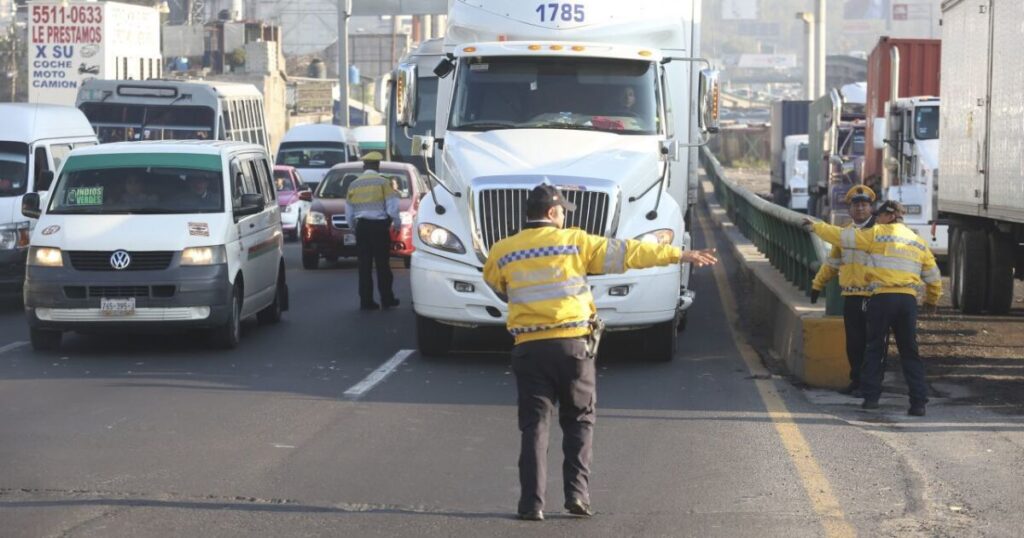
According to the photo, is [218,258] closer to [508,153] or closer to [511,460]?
[508,153]

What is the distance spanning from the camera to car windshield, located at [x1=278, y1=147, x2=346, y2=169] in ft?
131

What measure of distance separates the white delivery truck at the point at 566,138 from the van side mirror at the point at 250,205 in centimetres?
161

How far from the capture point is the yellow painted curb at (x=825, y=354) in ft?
40.9

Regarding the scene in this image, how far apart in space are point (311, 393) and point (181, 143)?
15.5 ft

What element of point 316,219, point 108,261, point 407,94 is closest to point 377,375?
point 108,261

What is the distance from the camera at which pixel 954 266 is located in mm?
18734

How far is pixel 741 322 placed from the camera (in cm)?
1722

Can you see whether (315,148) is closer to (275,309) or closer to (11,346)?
(275,309)

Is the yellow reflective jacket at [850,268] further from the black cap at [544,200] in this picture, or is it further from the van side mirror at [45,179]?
the van side mirror at [45,179]

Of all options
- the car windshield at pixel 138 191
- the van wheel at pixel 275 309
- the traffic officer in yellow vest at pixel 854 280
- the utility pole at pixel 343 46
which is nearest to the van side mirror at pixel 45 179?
the van wheel at pixel 275 309

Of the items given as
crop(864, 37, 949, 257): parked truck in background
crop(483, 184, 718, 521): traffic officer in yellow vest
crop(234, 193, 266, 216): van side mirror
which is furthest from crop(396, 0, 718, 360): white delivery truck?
crop(864, 37, 949, 257): parked truck in background

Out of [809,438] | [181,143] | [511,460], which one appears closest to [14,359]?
[181,143]

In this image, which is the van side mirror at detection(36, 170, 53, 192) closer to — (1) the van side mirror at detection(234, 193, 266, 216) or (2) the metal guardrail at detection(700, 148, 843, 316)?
(1) the van side mirror at detection(234, 193, 266, 216)

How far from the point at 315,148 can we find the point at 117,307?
88.1ft
